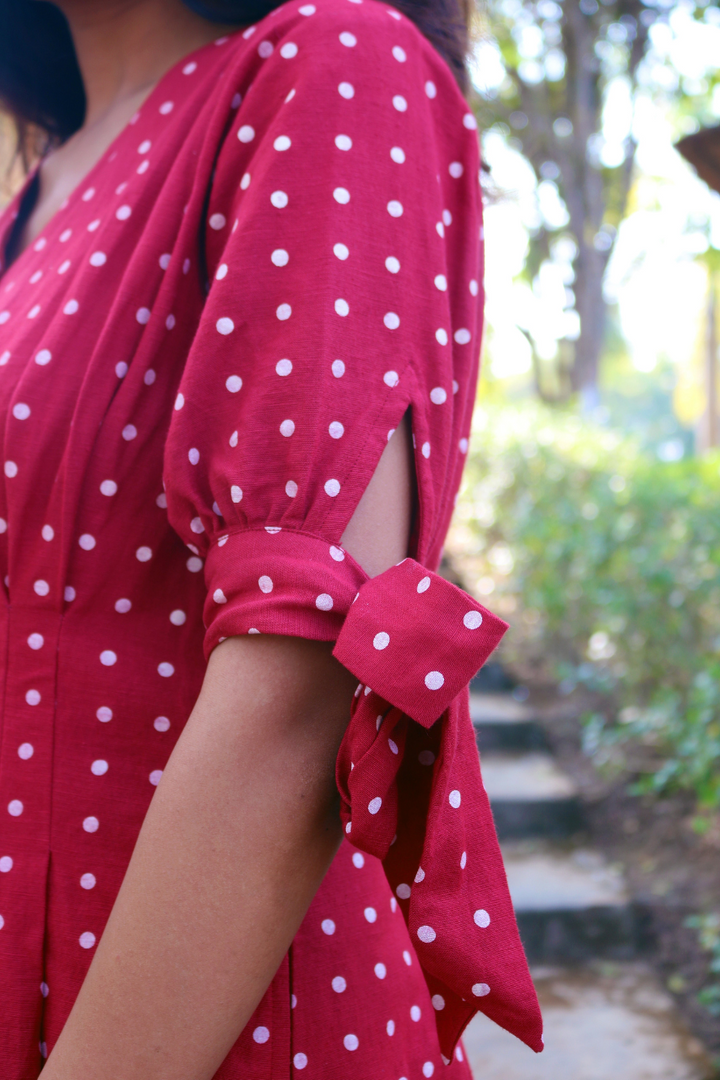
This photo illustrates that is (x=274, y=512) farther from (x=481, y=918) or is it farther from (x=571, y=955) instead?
(x=571, y=955)

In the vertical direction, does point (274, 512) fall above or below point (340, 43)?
below

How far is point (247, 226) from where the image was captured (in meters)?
0.72

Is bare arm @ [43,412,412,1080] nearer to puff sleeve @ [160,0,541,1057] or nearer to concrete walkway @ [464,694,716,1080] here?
puff sleeve @ [160,0,541,1057]

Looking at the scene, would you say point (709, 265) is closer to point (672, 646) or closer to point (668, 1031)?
point (672, 646)

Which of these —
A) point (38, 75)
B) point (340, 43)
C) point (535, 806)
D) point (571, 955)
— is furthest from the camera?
point (535, 806)

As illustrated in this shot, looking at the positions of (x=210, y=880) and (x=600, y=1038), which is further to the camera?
(x=600, y=1038)

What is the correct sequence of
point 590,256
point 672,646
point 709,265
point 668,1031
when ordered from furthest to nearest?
1. point 709,265
2. point 590,256
3. point 672,646
4. point 668,1031

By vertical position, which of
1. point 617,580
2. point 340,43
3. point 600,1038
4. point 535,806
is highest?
point 340,43

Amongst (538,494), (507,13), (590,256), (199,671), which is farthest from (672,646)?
(507,13)

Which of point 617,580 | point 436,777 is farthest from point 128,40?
point 617,580

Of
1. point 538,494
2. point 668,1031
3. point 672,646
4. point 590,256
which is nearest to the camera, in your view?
point 668,1031

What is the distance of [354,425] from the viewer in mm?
684

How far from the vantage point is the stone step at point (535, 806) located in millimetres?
4336

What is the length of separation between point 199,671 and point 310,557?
21 centimetres
